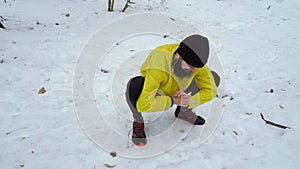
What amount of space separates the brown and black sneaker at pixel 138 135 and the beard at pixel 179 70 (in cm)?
66

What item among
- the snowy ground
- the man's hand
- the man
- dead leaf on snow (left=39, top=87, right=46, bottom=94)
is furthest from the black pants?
dead leaf on snow (left=39, top=87, right=46, bottom=94)

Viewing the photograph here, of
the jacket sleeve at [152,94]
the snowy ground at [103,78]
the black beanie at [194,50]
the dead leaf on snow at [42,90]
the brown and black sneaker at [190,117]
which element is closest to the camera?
the black beanie at [194,50]

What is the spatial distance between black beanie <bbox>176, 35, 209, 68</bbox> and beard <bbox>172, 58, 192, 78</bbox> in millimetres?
104

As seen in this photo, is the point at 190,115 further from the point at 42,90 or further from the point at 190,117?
the point at 42,90

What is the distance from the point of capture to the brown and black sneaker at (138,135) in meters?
2.10

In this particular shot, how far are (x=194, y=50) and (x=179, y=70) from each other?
26 cm

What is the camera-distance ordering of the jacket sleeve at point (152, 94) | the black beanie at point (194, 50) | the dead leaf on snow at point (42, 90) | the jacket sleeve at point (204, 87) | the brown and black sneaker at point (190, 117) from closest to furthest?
1. the black beanie at point (194, 50)
2. the jacket sleeve at point (152, 94)
3. the jacket sleeve at point (204, 87)
4. the brown and black sneaker at point (190, 117)
5. the dead leaf on snow at point (42, 90)

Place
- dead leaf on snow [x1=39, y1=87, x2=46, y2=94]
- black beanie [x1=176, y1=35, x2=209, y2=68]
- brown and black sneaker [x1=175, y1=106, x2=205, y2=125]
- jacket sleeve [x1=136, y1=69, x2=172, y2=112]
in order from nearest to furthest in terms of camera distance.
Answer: black beanie [x1=176, y1=35, x2=209, y2=68], jacket sleeve [x1=136, y1=69, x2=172, y2=112], brown and black sneaker [x1=175, y1=106, x2=205, y2=125], dead leaf on snow [x1=39, y1=87, x2=46, y2=94]

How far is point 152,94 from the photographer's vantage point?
1.83 metres

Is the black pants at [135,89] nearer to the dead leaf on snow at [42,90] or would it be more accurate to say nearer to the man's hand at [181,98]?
the man's hand at [181,98]

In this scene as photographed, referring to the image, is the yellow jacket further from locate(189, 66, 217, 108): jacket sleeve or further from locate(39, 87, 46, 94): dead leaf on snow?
locate(39, 87, 46, 94): dead leaf on snow

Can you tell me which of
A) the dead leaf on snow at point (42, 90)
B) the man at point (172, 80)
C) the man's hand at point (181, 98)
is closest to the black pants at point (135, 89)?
the man at point (172, 80)

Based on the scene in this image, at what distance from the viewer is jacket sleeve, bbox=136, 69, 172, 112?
5.84ft

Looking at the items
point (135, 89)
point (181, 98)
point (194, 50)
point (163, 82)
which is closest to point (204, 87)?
point (181, 98)
